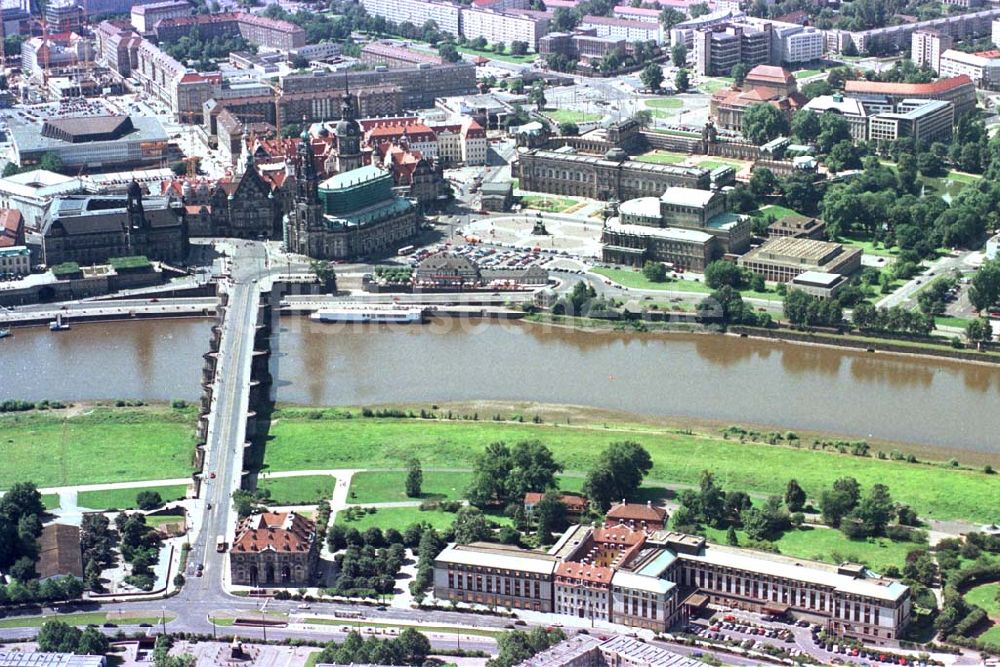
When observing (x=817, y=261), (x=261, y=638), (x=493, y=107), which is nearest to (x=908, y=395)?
(x=817, y=261)

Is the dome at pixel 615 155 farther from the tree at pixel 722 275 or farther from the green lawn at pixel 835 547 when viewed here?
the green lawn at pixel 835 547

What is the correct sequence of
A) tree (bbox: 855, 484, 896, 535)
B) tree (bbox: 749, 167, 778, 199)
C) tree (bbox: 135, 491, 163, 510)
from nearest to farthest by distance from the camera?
tree (bbox: 855, 484, 896, 535) < tree (bbox: 135, 491, 163, 510) < tree (bbox: 749, 167, 778, 199)

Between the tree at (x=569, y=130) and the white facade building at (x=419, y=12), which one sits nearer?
the tree at (x=569, y=130)

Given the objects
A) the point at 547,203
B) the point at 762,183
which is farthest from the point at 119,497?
the point at 762,183

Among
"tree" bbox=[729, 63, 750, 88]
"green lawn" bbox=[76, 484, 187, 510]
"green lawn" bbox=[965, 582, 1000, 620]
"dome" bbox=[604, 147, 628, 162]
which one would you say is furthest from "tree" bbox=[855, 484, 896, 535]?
"tree" bbox=[729, 63, 750, 88]

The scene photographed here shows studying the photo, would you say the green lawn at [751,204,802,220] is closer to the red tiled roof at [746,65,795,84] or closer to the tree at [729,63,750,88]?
the red tiled roof at [746,65,795,84]

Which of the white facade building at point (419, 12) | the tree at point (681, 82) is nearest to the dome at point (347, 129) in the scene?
the tree at point (681, 82)
